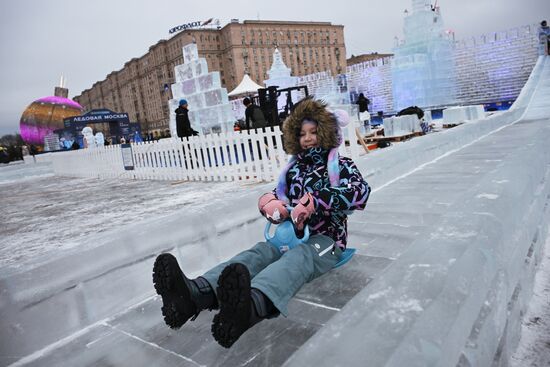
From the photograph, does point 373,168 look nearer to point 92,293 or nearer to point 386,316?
point 92,293

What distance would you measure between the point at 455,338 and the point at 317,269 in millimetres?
1062

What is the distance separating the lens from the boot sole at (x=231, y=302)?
143 cm

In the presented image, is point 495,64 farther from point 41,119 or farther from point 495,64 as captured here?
point 41,119

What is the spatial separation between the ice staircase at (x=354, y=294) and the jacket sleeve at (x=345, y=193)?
1.51 ft

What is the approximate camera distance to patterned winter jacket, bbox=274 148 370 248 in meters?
1.99

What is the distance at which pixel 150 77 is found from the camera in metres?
98.2

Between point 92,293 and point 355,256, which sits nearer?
point 92,293

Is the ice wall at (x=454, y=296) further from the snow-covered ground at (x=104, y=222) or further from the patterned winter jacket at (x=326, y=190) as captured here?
the patterned winter jacket at (x=326, y=190)

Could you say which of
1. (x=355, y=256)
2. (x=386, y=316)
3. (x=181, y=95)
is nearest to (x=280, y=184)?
(x=355, y=256)

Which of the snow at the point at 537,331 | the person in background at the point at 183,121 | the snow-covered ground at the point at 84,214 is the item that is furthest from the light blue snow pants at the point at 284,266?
the person in background at the point at 183,121

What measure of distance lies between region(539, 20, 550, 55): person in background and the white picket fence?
16.1m

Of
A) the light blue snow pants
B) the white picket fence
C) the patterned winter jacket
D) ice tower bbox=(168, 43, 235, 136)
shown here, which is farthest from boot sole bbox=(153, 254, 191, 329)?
ice tower bbox=(168, 43, 235, 136)

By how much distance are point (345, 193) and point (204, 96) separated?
12.8 m

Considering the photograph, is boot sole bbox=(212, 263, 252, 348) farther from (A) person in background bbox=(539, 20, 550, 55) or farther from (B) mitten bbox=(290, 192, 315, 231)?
(A) person in background bbox=(539, 20, 550, 55)
